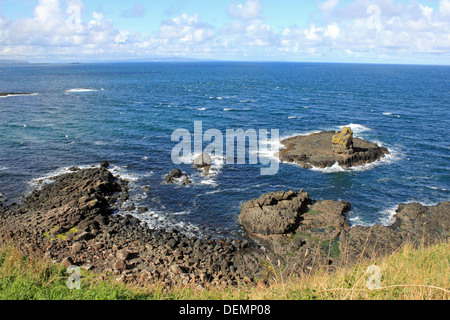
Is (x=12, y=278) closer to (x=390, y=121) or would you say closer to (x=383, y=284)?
(x=383, y=284)

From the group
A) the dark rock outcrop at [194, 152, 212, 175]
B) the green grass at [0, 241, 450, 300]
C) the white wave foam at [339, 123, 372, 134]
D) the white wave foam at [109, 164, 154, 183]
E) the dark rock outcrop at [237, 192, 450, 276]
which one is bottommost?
the dark rock outcrop at [237, 192, 450, 276]

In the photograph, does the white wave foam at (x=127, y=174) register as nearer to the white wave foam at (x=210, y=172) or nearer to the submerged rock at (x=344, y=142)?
the white wave foam at (x=210, y=172)

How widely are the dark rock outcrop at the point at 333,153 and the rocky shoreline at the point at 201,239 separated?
1339 centimetres

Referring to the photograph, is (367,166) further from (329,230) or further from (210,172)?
(210,172)

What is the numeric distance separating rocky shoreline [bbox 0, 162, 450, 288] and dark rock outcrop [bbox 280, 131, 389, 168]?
527 inches

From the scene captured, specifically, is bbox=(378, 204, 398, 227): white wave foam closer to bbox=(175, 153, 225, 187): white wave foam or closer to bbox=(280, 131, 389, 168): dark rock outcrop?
bbox=(280, 131, 389, 168): dark rock outcrop

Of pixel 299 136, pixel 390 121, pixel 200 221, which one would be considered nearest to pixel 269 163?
pixel 299 136

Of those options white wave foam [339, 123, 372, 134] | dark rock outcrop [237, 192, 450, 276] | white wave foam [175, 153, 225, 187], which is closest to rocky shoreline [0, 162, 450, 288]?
dark rock outcrop [237, 192, 450, 276]

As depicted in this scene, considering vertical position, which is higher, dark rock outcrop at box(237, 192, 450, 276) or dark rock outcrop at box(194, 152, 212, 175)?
dark rock outcrop at box(194, 152, 212, 175)

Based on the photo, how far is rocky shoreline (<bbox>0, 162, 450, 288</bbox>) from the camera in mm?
23422

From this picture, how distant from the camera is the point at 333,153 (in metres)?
48.2

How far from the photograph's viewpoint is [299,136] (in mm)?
58812

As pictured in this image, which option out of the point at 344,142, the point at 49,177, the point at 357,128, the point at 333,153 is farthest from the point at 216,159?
the point at 357,128
